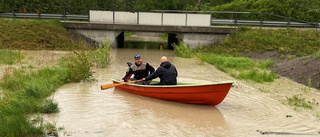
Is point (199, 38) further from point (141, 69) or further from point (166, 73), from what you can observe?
point (166, 73)

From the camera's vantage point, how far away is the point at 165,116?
916cm

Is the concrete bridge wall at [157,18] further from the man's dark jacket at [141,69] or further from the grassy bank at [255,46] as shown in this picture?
the man's dark jacket at [141,69]

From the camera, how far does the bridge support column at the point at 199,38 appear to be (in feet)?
89.0

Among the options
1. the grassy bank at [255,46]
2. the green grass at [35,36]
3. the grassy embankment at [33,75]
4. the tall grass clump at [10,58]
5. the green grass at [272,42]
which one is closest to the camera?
the grassy embankment at [33,75]

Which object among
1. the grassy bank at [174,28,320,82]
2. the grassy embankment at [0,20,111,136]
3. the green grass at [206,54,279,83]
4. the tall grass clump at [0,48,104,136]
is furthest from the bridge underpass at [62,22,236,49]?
the tall grass clump at [0,48,104,136]

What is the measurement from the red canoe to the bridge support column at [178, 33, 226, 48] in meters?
16.5

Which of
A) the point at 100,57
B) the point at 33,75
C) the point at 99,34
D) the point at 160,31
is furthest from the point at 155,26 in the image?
the point at 33,75

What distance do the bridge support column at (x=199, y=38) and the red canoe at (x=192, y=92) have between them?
16470mm

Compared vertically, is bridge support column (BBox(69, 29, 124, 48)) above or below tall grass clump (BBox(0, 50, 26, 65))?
above

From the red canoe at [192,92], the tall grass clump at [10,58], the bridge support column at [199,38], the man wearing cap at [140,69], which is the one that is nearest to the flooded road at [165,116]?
the red canoe at [192,92]

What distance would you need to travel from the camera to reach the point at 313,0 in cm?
3475

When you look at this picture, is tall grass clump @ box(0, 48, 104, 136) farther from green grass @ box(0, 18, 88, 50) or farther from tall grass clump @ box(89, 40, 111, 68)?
green grass @ box(0, 18, 88, 50)

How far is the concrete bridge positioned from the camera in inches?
1056

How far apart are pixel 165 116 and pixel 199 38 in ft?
60.9
